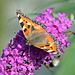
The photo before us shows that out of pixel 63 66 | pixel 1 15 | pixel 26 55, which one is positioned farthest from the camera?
pixel 1 15

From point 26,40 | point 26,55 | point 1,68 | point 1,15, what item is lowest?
point 1,68

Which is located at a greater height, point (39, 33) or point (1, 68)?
point (39, 33)

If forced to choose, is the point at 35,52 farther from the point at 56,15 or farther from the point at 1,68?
the point at 56,15

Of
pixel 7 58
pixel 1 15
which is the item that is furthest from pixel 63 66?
pixel 1 15

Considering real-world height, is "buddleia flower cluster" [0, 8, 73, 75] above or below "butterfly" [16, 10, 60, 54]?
below

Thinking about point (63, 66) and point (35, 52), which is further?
point (35, 52)

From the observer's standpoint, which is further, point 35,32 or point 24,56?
point 35,32

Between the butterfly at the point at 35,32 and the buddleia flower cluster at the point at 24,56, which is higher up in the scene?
the butterfly at the point at 35,32

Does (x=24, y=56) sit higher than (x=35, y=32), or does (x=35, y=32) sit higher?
(x=35, y=32)
